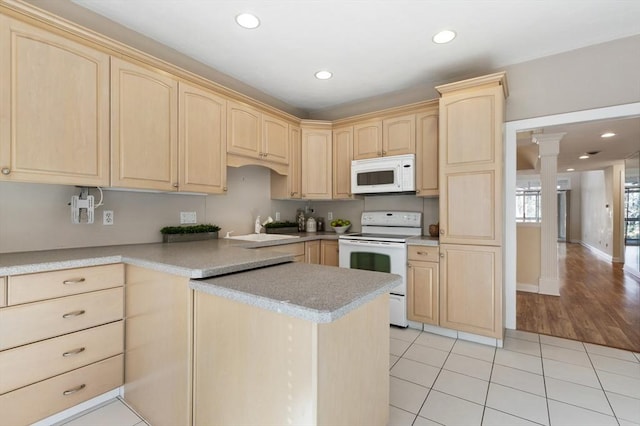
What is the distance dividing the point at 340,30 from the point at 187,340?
7.72 ft

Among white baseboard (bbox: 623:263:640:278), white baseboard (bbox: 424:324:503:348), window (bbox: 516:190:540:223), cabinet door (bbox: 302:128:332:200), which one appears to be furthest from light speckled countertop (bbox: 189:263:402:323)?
window (bbox: 516:190:540:223)

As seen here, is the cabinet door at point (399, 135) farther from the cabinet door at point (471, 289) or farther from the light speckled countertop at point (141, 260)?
the light speckled countertop at point (141, 260)

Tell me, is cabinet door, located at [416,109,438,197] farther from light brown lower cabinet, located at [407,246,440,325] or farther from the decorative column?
the decorative column

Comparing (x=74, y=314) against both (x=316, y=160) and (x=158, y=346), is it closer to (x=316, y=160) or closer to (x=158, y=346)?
(x=158, y=346)

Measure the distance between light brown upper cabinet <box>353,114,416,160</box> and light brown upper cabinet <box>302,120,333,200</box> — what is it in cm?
37

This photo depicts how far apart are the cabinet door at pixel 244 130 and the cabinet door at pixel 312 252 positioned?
1.12m

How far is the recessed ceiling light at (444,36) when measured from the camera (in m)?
2.33

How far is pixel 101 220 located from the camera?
2225 mm

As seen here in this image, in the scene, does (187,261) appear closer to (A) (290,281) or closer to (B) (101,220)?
(A) (290,281)

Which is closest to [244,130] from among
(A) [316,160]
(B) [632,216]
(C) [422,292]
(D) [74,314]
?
(A) [316,160]

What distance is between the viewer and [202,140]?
254cm

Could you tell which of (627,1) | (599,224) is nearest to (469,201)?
(627,1)

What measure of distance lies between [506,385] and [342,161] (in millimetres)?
2662

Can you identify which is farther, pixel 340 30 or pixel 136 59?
Result: pixel 340 30
